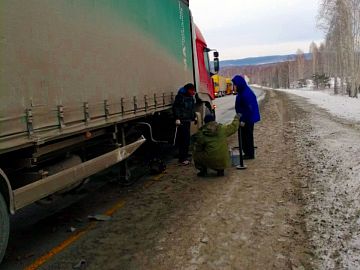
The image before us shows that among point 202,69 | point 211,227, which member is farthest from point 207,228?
point 202,69

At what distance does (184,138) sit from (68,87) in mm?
4854

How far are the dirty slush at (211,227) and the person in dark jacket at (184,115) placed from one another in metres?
1.42

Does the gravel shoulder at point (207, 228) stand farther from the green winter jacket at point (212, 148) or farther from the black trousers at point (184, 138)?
the black trousers at point (184, 138)

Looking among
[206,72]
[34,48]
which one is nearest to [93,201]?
[34,48]

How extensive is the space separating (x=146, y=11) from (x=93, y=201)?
313 centimetres

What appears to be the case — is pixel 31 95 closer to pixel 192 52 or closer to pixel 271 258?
pixel 271 258

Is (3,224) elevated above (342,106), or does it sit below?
above

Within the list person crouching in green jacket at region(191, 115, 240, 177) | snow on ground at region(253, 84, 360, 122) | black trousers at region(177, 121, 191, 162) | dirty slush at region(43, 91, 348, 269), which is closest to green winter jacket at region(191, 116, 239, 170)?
person crouching in green jacket at region(191, 115, 240, 177)

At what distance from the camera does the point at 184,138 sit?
31.3 ft

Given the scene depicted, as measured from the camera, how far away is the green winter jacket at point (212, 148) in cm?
782

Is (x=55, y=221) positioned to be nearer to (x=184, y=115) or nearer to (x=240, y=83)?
(x=184, y=115)

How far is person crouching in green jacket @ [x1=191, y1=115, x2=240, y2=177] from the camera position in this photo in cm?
782

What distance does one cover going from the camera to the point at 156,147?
29.5ft

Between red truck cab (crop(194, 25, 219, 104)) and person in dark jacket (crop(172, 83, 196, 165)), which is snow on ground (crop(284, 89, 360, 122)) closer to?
red truck cab (crop(194, 25, 219, 104))
